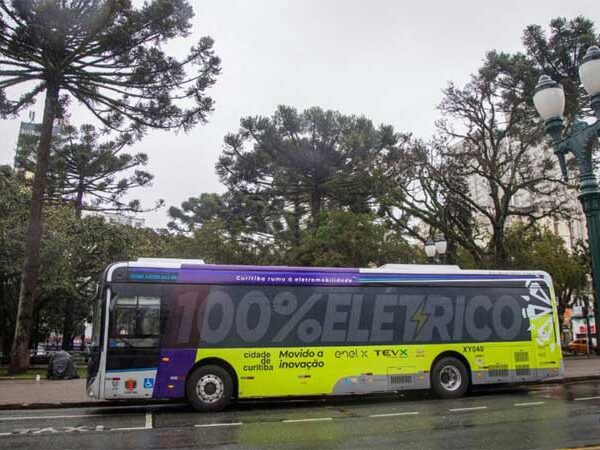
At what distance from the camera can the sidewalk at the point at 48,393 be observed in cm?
1260

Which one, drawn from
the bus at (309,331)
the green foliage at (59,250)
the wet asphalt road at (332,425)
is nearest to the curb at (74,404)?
the wet asphalt road at (332,425)

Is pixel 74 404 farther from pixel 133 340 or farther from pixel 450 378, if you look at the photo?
pixel 450 378

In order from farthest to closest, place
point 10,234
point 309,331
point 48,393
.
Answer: point 10,234 < point 48,393 < point 309,331

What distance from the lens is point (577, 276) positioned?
1331 inches

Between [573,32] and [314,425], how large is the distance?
1893cm

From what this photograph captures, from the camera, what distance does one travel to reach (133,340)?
36.5ft

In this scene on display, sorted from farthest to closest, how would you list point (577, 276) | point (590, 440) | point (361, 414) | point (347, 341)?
1. point (577, 276)
2. point (347, 341)
3. point (361, 414)
4. point (590, 440)

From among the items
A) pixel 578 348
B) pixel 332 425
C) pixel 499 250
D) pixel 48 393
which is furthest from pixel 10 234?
pixel 578 348

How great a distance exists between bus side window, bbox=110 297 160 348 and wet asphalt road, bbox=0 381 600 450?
1.45 m

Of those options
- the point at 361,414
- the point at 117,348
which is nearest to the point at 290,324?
the point at 361,414

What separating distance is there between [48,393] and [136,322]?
208 inches

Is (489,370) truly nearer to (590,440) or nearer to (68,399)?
(590,440)

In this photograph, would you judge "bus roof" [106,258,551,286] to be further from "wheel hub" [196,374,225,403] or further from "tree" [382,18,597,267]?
"tree" [382,18,597,267]

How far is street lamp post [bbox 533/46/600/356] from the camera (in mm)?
6547
